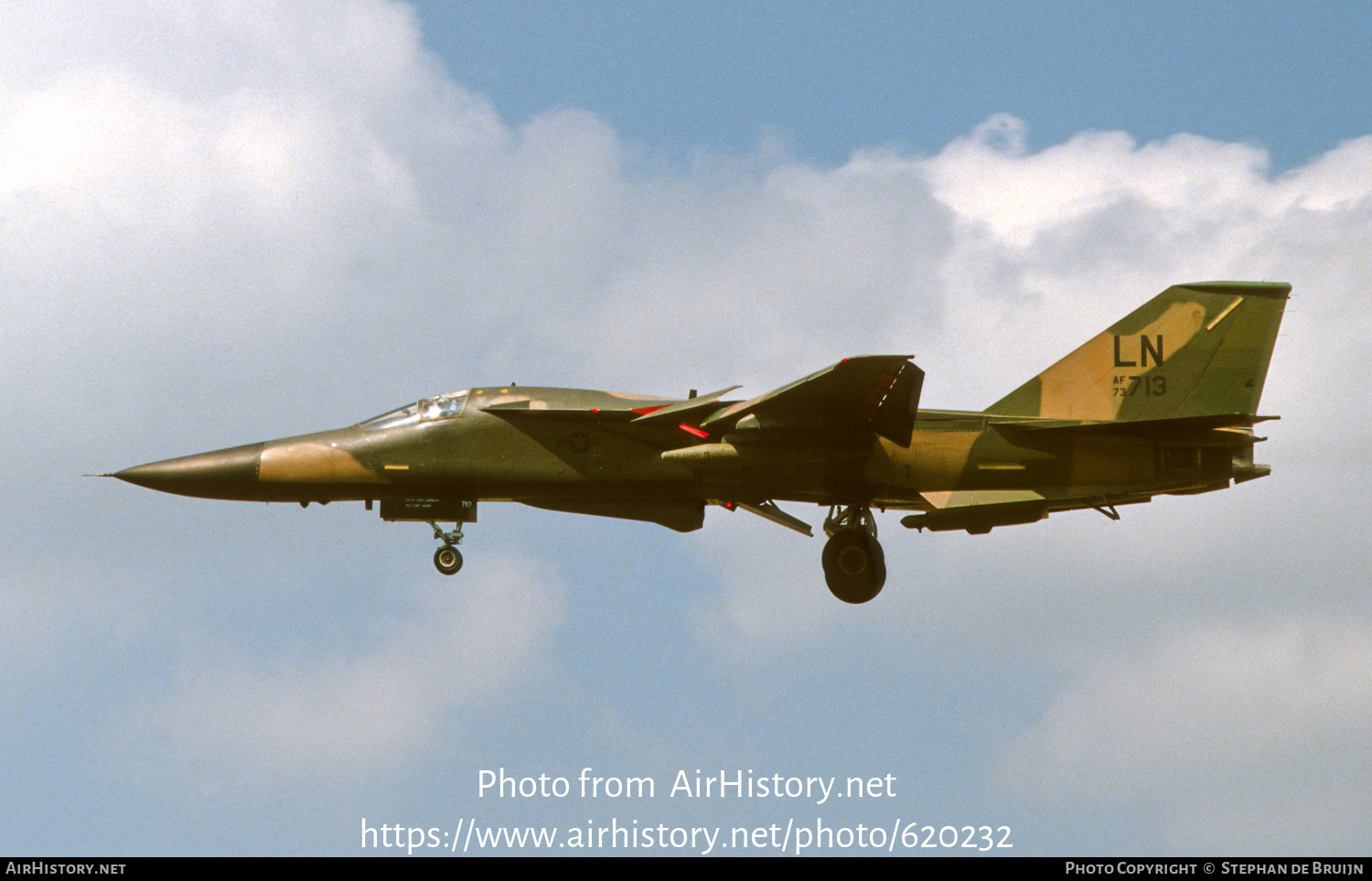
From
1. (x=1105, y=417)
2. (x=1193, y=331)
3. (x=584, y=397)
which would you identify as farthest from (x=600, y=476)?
(x=1193, y=331)

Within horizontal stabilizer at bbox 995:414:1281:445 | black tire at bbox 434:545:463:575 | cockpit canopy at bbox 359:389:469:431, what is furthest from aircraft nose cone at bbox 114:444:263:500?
horizontal stabilizer at bbox 995:414:1281:445

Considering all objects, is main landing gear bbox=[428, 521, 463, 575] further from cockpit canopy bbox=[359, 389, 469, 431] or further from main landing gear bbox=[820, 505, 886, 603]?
main landing gear bbox=[820, 505, 886, 603]

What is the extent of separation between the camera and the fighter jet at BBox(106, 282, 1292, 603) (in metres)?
19.1

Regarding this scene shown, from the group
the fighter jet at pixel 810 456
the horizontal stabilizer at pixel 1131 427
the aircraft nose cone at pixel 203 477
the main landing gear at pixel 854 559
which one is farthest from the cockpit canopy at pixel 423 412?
the horizontal stabilizer at pixel 1131 427

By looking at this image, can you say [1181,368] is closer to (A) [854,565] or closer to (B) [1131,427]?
(B) [1131,427]

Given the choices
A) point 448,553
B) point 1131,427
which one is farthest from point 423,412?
point 1131,427

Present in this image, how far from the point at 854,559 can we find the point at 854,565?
95 millimetres

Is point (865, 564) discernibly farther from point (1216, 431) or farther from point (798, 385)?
point (1216, 431)

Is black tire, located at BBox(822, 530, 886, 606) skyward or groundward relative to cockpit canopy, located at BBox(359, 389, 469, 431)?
groundward

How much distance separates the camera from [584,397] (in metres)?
19.7

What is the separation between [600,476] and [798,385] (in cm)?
329

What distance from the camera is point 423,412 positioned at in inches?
781

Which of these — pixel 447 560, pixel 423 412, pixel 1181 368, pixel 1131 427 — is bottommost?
pixel 447 560

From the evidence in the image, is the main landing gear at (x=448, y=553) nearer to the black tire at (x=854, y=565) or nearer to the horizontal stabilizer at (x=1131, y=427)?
the black tire at (x=854, y=565)
